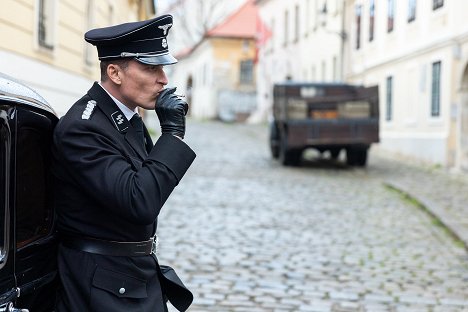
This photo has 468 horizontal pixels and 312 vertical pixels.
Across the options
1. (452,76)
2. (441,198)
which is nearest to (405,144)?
(452,76)

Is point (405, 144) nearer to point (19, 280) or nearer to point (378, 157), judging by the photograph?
point (378, 157)

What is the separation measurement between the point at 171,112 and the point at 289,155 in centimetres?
1479

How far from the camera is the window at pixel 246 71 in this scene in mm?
51312

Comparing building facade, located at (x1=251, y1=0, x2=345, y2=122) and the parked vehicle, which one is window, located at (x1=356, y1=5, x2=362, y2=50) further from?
the parked vehicle

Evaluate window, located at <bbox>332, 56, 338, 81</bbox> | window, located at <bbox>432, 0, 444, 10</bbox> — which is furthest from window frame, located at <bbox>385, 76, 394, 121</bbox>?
window, located at <bbox>332, 56, 338, 81</bbox>

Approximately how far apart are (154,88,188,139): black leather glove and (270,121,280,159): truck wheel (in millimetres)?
16294

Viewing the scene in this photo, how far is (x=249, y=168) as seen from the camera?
55.2ft

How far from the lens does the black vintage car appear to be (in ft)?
7.45

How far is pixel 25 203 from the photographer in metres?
2.43

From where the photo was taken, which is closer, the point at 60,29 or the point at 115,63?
the point at 115,63

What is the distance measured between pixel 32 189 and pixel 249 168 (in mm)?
14391

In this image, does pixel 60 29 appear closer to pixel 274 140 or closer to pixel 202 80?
pixel 274 140

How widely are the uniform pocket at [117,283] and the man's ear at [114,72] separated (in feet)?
2.02

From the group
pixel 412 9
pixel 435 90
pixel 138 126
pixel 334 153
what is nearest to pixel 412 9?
pixel 412 9
